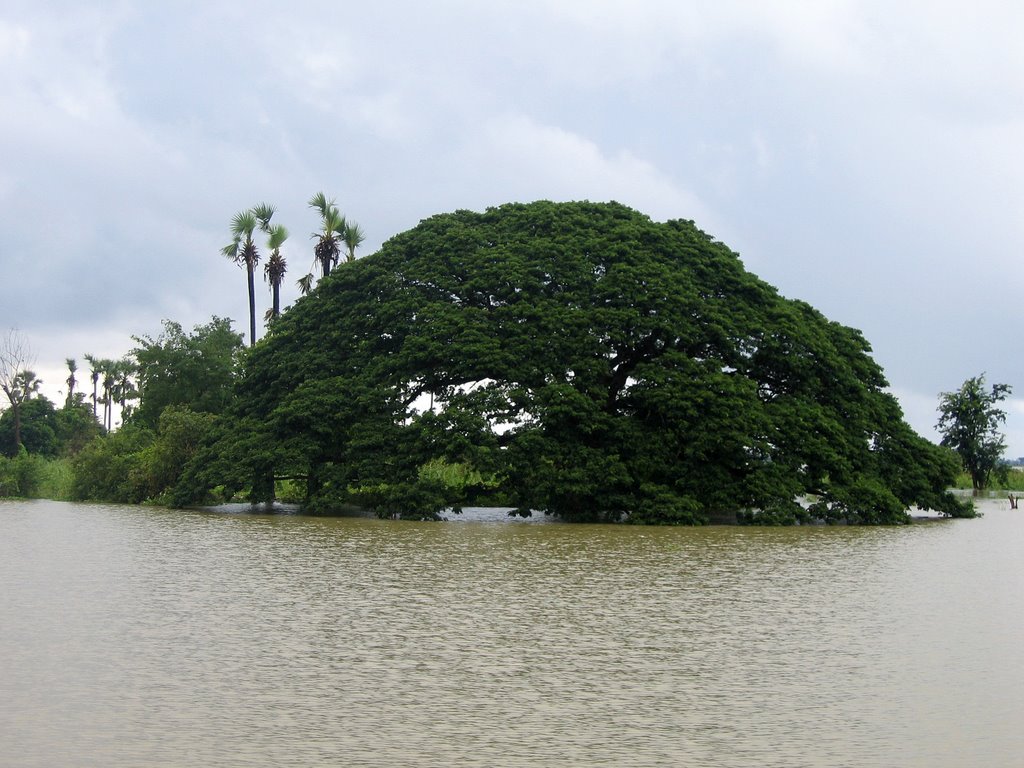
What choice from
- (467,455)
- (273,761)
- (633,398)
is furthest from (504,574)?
(633,398)

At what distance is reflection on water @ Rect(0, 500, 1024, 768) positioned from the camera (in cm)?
691

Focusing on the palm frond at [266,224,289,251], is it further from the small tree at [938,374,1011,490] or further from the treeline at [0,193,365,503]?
the small tree at [938,374,1011,490]

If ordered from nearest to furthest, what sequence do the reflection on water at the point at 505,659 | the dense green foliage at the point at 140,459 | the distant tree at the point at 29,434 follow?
the reflection on water at the point at 505,659 → the dense green foliage at the point at 140,459 → the distant tree at the point at 29,434

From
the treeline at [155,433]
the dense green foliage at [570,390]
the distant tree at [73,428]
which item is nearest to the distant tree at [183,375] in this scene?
the treeline at [155,433]

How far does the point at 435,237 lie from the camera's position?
31.9 m

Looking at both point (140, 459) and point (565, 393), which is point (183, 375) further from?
point (565, 393)

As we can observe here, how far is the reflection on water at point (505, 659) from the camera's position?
6.91 m

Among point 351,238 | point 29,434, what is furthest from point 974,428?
point 29,434

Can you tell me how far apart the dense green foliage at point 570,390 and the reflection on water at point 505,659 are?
28.3 feet

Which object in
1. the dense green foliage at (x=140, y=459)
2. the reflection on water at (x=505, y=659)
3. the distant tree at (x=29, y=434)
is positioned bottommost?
the reflection on water at (x=505, y=659)

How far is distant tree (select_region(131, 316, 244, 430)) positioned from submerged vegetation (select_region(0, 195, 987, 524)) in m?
6.15

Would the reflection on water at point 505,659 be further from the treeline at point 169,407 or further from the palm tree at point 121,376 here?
the palm tree at point 121,376

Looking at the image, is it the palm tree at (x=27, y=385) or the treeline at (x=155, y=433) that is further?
the palm tree at (x=27, y=385)

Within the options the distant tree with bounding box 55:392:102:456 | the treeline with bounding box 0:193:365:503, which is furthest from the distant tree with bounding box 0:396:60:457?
the treeline with bounding box 0:193:365:503
